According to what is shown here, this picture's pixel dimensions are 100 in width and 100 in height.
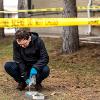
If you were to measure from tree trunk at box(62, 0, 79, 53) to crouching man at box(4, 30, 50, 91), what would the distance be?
14.3ft

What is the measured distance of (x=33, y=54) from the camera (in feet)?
24.8

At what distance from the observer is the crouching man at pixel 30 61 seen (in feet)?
24.4

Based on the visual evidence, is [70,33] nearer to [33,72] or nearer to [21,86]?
[21,86]

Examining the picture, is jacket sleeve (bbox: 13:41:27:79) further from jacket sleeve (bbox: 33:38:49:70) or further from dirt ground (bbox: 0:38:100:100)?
dirt ground (bbox: 0:38:100:100)

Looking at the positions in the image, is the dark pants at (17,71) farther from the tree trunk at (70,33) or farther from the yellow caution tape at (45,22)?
the tree trunk at (70,33)

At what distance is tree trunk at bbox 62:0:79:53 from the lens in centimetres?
1193

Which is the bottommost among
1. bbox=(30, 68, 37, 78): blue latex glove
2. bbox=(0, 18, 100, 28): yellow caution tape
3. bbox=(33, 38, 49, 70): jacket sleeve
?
bbox=(30, 68, 37, 78): blue latex glove

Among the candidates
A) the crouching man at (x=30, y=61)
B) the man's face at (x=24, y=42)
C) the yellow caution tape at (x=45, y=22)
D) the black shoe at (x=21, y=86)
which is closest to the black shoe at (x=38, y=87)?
the crouching man at (x=30, y=61)

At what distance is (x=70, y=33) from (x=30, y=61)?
456cm

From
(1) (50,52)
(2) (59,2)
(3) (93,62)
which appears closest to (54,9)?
(2) (59,2)

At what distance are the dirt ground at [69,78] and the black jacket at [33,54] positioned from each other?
49 centimetres

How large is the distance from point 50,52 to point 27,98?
5481mm

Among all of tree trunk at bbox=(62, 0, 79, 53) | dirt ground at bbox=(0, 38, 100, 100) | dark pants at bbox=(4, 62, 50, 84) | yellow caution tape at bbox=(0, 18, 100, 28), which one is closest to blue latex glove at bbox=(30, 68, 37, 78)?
dark pants at bbox=(4, 62, 50, 84)

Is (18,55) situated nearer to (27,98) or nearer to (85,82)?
(27,98)
